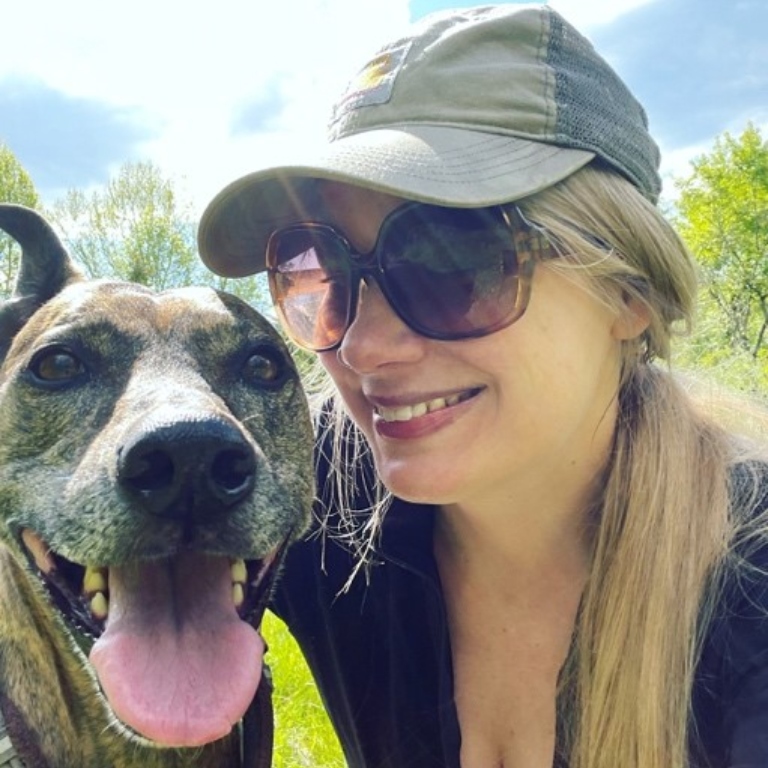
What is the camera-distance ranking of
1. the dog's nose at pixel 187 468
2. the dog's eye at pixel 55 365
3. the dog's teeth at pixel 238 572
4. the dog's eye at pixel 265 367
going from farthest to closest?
1. the dog's eye at pixel 265 367
2. the dog's eye at pixel 55 365
3. the dog's teeth at pixel 238 572
4. the dog's nose at pixel 187 468

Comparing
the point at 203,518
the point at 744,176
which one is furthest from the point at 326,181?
the point at 744,176

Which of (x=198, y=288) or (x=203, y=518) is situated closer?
(x=203, y=518)

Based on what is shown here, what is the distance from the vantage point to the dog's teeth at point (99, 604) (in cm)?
262

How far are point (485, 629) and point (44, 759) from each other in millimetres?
1460

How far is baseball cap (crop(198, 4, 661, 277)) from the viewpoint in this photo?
249 centimetres

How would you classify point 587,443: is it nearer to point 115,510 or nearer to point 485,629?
point 485,629

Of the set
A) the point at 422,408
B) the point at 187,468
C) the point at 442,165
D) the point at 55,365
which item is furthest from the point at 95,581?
the point at 442,165

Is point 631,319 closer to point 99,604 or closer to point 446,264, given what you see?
point 446,264

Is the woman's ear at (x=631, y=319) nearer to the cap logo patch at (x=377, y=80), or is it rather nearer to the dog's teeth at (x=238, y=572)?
the cap logo patch at (x=377, y=80)

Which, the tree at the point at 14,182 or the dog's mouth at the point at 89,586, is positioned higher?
the tree at the point at 14,182

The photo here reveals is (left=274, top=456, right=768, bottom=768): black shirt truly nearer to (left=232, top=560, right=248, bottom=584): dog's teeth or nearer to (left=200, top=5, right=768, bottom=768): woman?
(left=200, top=5, right=768, bottom=768): woman

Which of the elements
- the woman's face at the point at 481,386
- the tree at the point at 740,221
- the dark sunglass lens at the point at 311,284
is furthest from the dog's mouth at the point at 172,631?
the tree at the point at 740,221

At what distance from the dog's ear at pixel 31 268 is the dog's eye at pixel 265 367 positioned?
0.82m

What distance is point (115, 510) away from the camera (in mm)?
2469
